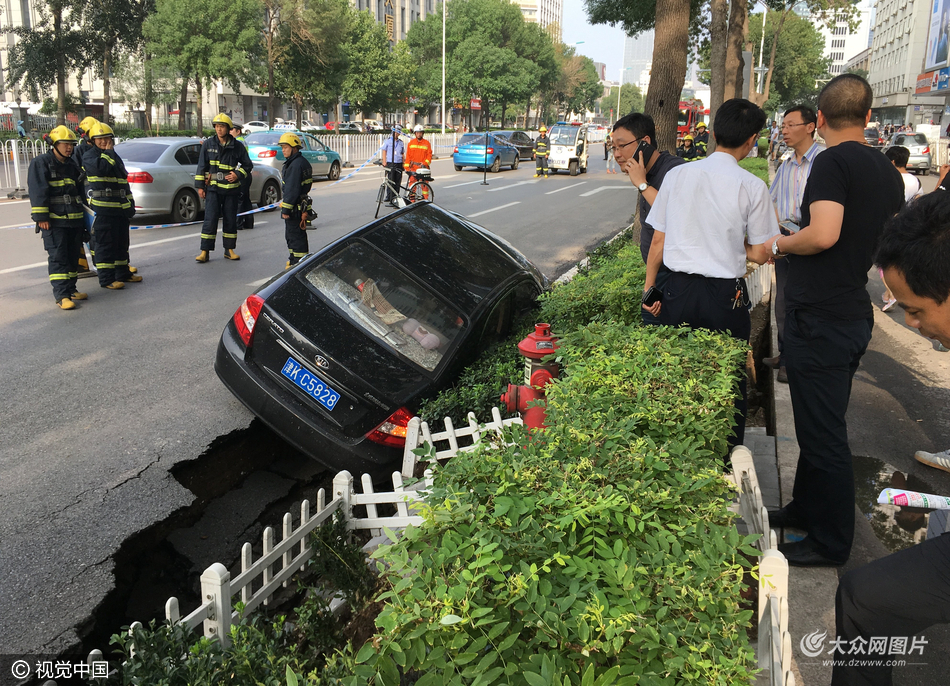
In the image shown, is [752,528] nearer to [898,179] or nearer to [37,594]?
[898,179]

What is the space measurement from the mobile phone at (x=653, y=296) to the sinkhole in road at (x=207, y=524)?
223 centimetres

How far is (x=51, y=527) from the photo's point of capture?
12.2 feet

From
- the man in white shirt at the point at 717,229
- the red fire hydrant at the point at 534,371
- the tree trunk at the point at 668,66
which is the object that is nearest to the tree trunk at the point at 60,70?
the tree trunk at the point at 668,66

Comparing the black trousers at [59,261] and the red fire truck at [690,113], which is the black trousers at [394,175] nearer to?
the black trousers at [59,261]

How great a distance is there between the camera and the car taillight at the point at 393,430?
4.04m

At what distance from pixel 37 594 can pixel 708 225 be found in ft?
11.0

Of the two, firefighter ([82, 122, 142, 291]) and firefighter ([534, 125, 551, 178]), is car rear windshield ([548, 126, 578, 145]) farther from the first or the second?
firefighter ([82, 122, 142, 291])

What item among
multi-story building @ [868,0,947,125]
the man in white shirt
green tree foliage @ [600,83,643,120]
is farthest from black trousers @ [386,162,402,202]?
green tree foliage @ [600,83,643,120]

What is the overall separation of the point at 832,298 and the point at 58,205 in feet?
24.4

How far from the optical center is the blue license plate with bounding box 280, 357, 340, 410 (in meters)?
4.09

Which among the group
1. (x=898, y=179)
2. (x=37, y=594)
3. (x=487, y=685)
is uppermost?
(x=898, y=179)

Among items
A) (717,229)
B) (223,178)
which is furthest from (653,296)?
(223,178)

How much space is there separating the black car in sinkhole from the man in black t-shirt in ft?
6.33

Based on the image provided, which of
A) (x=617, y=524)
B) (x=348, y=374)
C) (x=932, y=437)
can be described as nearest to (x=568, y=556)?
(x=617, y=524)
